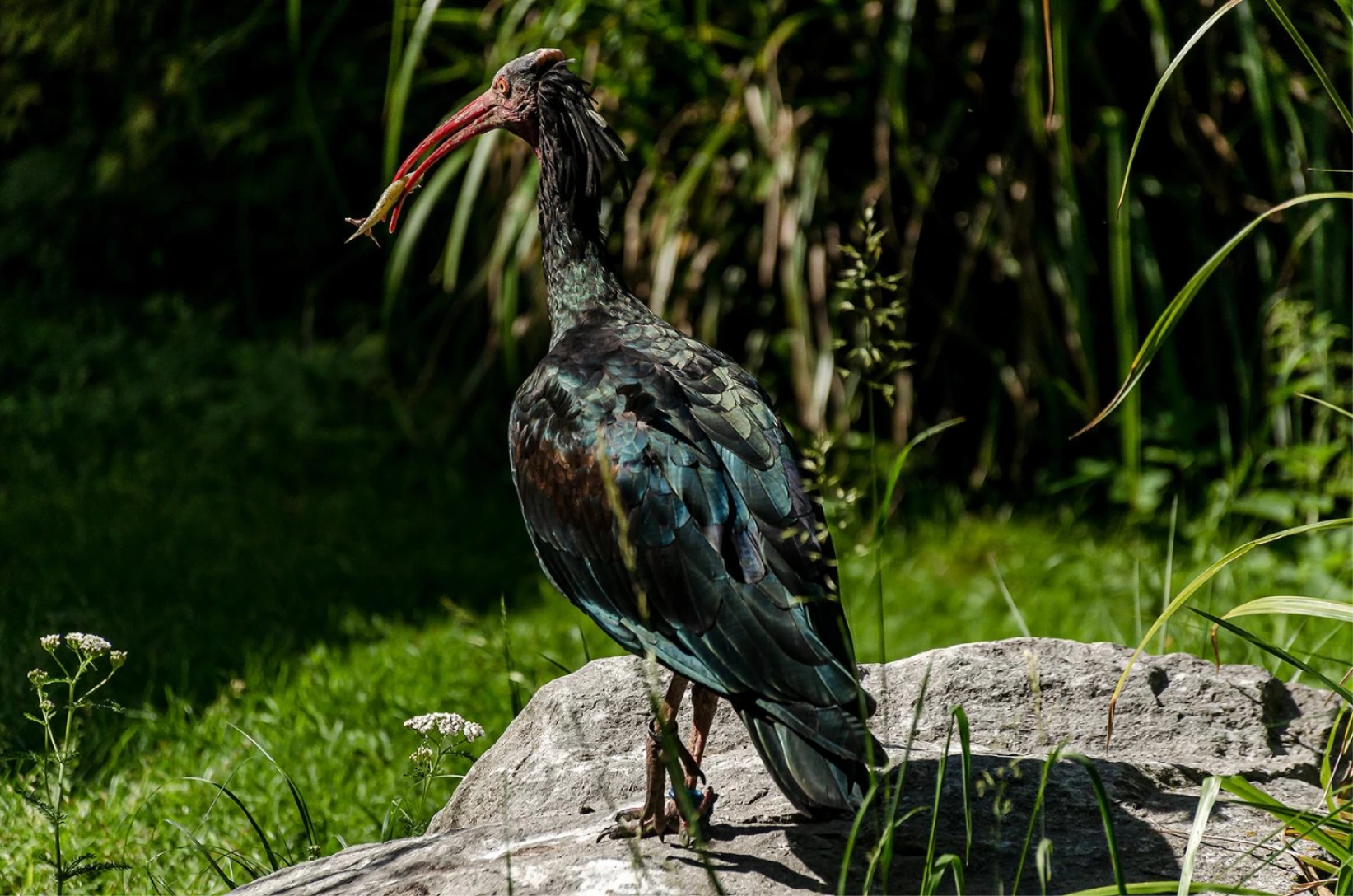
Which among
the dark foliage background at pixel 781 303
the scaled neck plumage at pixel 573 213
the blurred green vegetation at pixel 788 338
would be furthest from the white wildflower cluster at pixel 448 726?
the dark foliage background at pixel 781 303

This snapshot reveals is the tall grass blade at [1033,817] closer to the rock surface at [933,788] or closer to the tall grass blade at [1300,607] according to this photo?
the rock surface at [933,788]

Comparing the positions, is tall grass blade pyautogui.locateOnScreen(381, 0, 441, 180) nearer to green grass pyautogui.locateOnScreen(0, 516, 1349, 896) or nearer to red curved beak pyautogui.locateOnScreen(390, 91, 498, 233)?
red curved beak pyautogui.locateOnScreen(390, 91, 498, 233)

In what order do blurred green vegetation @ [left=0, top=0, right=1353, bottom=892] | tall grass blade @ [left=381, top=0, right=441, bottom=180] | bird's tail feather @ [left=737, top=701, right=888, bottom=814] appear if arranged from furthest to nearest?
tall grass blade @ [left=381, top=0, right=441, bottom=180], blurred green vegetation @ [left=0, top=0, right=1353, bottom=892], bird's tail feather @ [left=737, top=701, right=888, bottom=814]

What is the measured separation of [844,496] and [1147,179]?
13.6 ft

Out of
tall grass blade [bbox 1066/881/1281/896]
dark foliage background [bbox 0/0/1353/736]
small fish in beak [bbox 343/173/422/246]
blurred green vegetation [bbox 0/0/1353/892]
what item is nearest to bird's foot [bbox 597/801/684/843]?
tall grass blade [bbox 1066/881/1281/896]

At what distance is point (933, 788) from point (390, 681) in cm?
216

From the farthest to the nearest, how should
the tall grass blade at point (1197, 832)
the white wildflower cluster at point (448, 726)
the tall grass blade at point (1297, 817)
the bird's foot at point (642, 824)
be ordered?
1. the white wildflower cluster at point (448, 726)
2. the bird's foot at point (642, 824)
3. the tall grass blade at point (1297, 817)
4. the tall grass blade at point (1197, 832)

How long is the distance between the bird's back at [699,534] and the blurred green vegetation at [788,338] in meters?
1.71

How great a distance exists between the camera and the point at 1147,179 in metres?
6.20

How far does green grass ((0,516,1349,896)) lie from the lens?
3621 mm

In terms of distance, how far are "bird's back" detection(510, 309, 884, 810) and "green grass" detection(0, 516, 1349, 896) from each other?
340 millimetres

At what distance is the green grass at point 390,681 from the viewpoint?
3.62m

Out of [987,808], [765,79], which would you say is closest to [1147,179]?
[765,79]

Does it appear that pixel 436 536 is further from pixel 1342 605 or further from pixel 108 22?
pixel 1342 605
